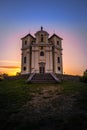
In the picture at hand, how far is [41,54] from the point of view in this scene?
41.0 meters

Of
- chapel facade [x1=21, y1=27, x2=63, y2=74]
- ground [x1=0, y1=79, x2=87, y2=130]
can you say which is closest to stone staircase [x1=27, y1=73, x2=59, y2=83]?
chapel facade [x1=21, y1=27, x2=63, y2=74]

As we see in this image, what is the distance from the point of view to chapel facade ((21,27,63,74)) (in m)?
40.3

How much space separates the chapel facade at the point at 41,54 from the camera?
4028 centimetres

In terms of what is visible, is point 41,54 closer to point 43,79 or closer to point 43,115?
point 43,79

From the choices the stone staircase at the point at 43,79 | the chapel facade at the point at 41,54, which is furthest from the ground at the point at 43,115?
the chapel facade at the point at 41,54

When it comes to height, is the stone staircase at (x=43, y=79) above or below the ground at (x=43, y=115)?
above

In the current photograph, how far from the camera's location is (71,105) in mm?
11000

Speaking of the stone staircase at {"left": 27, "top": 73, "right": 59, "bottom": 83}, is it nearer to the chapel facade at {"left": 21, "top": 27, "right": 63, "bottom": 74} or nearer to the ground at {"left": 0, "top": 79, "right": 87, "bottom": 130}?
the chapel facade at {"left": 21, "top": 27, "right": 63, "bottom": 74}

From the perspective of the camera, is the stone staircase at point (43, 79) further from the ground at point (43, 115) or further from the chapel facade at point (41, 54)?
the ground at point (43, 115)

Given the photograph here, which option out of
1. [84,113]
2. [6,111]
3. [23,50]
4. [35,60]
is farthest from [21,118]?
[23,50]

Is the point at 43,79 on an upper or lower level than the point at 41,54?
lower

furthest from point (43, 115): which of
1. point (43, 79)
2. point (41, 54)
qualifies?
point (41, 54)

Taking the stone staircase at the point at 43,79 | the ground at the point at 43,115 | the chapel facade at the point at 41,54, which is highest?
the chapel facade at the point at 41,54

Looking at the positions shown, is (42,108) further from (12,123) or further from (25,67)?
(25,67)
